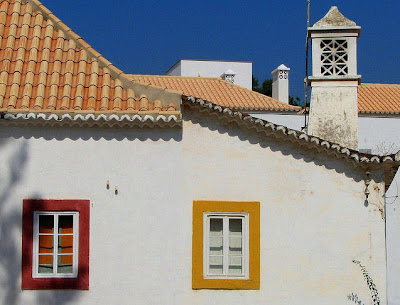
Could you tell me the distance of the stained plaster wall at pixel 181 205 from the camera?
33.3ft

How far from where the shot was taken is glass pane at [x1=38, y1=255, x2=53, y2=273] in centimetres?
1018

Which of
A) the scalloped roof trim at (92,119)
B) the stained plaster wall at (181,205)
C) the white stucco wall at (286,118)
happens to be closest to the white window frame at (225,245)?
the stained plaster wall at (181,205)

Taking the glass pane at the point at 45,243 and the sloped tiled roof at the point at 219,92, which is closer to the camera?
the glass pane at the point at 45,243

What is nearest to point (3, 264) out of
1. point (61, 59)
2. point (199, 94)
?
point (61, 59)

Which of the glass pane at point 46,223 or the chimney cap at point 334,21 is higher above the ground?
the chimney cap at point 334,21

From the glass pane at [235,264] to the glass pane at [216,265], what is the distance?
16 cm

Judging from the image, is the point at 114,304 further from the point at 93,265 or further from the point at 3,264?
the point at 3,264

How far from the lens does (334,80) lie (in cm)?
1274

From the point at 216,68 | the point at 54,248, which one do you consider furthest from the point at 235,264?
the point at 216,68

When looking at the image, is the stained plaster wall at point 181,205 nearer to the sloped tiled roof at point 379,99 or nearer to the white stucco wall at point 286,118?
the sloped tiled roof at point 379,99

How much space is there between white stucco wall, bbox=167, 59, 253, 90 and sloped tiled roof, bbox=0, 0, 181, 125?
1004 inches

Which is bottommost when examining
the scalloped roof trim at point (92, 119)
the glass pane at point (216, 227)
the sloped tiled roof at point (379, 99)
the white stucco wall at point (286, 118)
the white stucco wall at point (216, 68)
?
the glass pane at point (216, 227)

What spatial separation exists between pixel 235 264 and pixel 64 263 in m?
2.61

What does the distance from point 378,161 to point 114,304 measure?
450 centimetres
